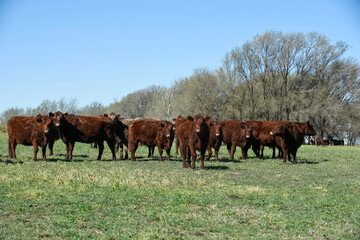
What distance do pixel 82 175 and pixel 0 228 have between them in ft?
19.2

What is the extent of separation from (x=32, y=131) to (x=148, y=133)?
503 cm

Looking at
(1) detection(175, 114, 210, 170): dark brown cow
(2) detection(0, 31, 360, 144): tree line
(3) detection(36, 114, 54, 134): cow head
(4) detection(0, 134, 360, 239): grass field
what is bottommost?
(4) detection(0, 134, 360, 239): grass field

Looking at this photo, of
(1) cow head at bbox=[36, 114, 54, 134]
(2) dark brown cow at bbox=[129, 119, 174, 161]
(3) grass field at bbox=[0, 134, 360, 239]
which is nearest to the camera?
(3) grass field at bbox=[0, 134, 360, 239]

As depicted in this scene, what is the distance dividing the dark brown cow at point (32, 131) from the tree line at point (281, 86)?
41142 millimetres

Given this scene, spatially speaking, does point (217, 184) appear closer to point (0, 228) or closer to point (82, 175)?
point (82, 175)

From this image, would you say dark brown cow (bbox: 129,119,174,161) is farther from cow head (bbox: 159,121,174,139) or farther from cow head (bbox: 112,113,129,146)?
cow head (bbox: 112,113,129,146)

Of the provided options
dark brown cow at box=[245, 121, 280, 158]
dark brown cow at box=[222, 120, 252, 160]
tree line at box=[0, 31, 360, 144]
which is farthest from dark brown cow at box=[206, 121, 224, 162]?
tree line at box=[0, 31, 360, 144]

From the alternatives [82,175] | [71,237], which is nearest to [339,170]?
[82,175]

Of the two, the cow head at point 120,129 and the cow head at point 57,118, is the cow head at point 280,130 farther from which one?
the cow head at point 57,118

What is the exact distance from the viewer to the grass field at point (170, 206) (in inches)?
290

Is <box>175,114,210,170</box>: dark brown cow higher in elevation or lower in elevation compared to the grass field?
higher

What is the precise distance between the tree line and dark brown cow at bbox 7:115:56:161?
1620 inches

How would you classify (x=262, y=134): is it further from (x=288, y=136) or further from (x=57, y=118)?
(x=57, y=118)

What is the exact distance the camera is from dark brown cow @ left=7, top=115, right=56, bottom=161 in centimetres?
1914
